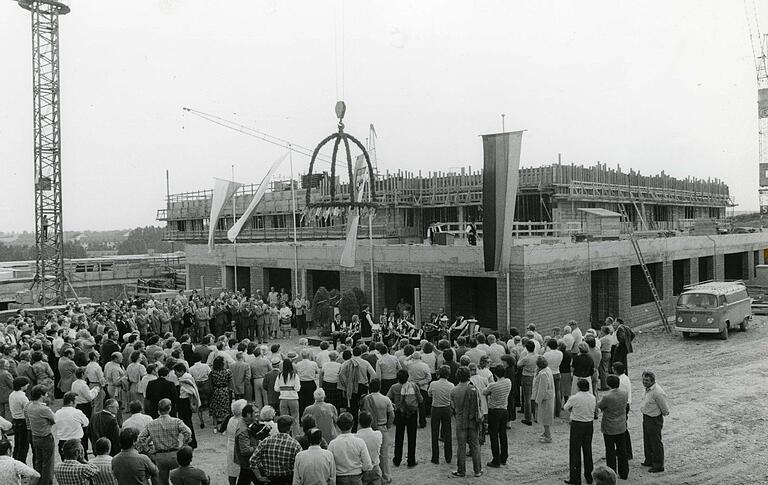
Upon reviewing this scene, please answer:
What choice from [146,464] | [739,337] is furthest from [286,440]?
[739,337]

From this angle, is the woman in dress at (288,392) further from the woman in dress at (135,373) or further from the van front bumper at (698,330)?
the van front bumper at (698,330)

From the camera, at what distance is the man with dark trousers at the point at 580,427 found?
31.4ft

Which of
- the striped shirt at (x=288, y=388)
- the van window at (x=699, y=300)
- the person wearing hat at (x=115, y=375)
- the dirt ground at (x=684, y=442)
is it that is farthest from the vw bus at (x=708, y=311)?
the person wearing hat at (x=115, y=375)

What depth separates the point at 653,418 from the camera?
10102 millimetres

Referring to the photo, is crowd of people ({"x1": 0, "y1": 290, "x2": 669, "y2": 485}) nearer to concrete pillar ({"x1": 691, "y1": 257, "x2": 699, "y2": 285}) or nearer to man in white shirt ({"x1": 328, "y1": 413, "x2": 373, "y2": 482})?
man in white shirt ({"x1": 328, "y1": 413, "x2": 373, "y2": 482})

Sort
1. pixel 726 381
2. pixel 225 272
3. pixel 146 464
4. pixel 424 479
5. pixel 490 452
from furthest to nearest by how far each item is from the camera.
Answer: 1. pixel 225 272
2. pixel 726 381
3. pixel 490 452
4. pixel 424 479
5. pixel 146 464

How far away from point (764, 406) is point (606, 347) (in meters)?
3.46

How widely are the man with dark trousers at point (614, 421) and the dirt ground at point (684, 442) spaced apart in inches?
18.2

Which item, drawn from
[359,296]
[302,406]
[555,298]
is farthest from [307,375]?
[359,296]

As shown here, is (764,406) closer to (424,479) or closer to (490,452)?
(490,452)

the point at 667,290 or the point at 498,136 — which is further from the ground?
the point at 498,136

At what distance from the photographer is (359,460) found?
7730 millimetres

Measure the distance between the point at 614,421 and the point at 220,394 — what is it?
7.24m

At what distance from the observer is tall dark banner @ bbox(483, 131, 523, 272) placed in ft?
62.6
